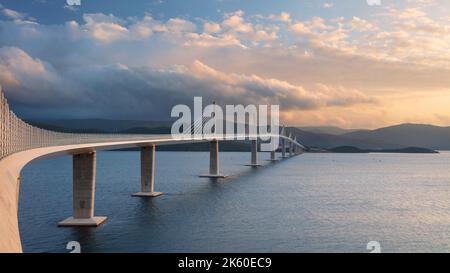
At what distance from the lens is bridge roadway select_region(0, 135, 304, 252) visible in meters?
9.81

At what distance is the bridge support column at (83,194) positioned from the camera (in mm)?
42750

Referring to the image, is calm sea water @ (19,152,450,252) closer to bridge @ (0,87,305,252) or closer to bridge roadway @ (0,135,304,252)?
bridge roadway @ (0,135,304,252)

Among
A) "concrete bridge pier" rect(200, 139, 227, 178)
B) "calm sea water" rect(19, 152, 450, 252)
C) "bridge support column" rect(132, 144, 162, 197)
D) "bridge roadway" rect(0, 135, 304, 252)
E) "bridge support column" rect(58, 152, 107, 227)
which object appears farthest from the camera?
"concrete bridge pier" rect(200, 139, 227, 178)

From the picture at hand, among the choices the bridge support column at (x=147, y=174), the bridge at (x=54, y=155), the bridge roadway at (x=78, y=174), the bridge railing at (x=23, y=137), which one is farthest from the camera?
the bridge support column at (x=147, y=174)

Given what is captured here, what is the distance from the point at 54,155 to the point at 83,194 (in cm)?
1198

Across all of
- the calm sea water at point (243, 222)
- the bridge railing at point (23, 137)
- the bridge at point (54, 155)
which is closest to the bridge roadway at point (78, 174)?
the bridge at point (54, 155)

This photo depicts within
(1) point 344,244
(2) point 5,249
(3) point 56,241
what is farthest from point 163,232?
(2) point 5,249

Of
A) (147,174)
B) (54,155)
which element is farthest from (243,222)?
(147,174)

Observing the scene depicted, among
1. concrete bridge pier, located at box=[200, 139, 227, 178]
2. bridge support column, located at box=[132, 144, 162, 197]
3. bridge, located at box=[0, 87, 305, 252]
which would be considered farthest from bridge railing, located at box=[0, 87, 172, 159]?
concrete bridge pier, located at box=[200, 139, 227, 178]

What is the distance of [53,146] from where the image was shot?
36.6 m

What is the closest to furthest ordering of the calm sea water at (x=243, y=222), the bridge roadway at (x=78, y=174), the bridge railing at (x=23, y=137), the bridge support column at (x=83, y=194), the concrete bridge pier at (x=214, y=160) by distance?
the bridge roadway at (x=78, y=174)
the bridge railing at (x=23, y=137)
the calm sea water at (x=243, y=222)
the bridge support column at (x=83, y=194)
the concrete bridge pier at (x=214, y=160)

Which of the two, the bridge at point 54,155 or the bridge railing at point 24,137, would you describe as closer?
the bridge at point 54,155

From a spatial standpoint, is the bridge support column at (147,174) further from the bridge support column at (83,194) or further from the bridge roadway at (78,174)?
the bridge support column at (83,194)

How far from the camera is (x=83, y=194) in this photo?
4388 cm
